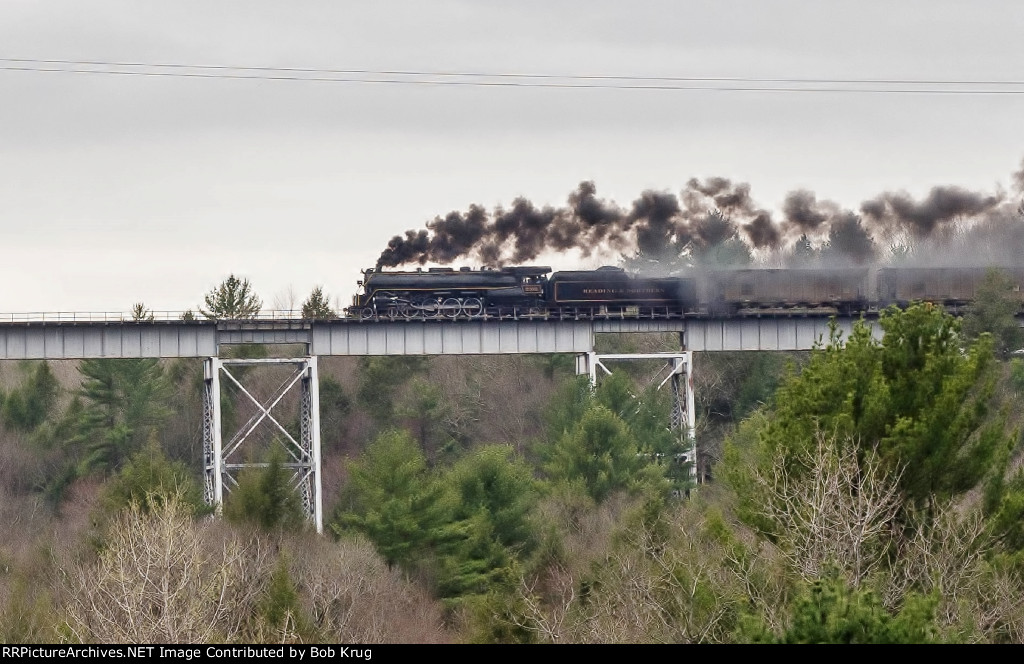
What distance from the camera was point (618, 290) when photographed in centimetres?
5562

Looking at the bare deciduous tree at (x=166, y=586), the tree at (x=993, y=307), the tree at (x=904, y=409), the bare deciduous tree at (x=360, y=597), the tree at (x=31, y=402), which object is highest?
the tree at (x=993, y=307)

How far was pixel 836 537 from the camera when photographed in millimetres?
24188

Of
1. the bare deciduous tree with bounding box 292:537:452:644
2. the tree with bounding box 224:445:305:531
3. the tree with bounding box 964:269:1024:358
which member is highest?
the tree with bounding box 964:269:1024:358

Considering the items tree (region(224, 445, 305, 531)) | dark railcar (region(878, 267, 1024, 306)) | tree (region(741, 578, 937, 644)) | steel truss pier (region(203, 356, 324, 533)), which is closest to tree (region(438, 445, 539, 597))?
steel truss pier (region(203, 356, 324, 533))

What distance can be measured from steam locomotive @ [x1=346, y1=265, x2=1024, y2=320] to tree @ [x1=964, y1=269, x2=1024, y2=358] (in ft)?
3.75

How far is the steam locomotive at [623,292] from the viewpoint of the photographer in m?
54.8

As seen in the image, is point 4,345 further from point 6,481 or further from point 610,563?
point 6,481

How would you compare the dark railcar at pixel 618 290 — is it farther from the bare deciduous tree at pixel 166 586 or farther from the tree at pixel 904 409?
the tree at pixel 904 409

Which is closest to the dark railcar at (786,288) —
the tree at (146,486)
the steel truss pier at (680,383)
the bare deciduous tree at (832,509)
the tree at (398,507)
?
the steel truss pier at (680,383)

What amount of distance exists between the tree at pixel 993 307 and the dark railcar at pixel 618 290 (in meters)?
9.85

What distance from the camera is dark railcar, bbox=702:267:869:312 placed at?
186 ft

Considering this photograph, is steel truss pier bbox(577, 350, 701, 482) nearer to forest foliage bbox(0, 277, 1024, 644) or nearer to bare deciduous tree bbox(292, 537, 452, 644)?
forest foliage bbox(0, 277, 1024, 644)
